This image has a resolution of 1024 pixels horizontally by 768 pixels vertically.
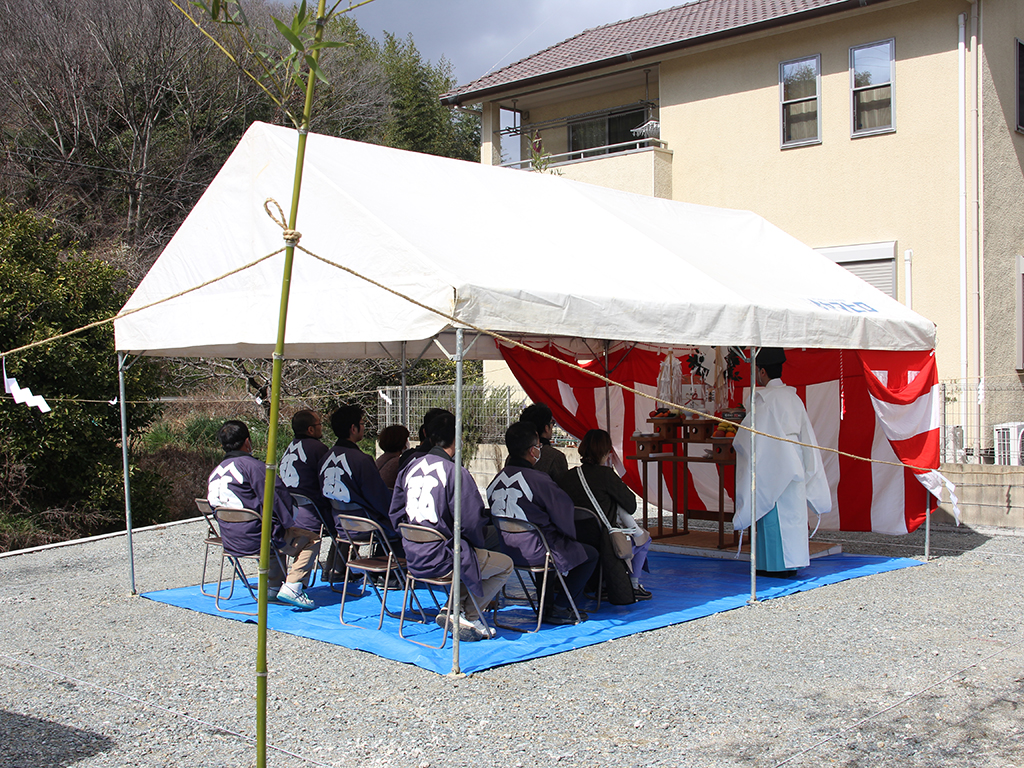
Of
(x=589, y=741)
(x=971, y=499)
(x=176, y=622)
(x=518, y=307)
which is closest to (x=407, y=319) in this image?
(x=518, y=307)

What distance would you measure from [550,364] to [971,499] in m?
4.88

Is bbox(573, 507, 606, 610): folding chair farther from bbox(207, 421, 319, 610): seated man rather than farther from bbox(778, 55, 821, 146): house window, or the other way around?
bbox(778, 55, 821, 146): house window

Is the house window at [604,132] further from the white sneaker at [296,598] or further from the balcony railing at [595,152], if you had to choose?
the white sneaker at [296,598]

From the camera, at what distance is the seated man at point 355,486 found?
6.31 metres

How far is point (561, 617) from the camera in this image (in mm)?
6160

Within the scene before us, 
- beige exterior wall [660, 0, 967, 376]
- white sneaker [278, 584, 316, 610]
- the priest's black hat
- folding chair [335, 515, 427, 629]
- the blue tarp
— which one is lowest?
the blue tarp

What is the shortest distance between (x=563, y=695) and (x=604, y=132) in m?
13.5

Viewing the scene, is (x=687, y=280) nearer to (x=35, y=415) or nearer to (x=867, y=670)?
(x=867, y=670)

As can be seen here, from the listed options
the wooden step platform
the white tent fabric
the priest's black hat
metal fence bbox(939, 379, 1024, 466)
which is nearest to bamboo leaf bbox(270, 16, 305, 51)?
the white tent fabric

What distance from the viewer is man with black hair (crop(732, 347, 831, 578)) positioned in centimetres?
743

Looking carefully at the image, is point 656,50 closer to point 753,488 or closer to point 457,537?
point 753,488

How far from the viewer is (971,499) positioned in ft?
34.0

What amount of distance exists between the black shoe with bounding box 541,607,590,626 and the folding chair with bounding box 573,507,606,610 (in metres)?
0.31

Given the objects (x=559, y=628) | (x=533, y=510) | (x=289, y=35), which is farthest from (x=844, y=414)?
(x=289, y=35)
